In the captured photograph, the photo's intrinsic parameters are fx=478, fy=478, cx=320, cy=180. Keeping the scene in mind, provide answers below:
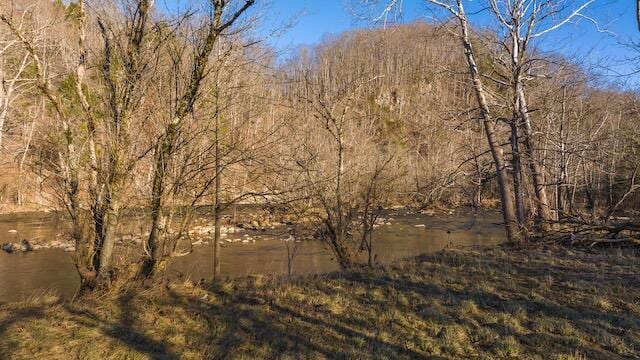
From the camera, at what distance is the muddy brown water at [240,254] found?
12078 millimetres

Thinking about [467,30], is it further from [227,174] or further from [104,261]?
[104,261]

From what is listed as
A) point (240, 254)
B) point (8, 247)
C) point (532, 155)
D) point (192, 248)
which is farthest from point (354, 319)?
point (8, 247)

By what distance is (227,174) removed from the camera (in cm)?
762

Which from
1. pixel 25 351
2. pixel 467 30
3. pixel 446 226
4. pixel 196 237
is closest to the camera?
pixel 25 351

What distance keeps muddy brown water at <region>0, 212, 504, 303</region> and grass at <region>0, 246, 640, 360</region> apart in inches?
77.6

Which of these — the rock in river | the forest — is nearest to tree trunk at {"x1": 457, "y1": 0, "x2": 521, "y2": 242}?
the forest

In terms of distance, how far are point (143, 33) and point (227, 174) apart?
2392 mm

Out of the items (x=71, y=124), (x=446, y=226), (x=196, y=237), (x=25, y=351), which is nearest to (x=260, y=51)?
(x=71, y=124)

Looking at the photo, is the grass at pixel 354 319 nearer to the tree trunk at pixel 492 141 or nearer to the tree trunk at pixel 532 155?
the tree trunk at pixel 532 155

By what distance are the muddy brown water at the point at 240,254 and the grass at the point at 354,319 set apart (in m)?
1.97

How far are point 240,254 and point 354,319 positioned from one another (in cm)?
1197

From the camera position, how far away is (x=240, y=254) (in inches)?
653

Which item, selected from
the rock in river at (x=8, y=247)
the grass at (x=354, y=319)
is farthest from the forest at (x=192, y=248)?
the rock in river at (x=8, y=247)

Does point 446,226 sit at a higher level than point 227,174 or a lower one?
lower
